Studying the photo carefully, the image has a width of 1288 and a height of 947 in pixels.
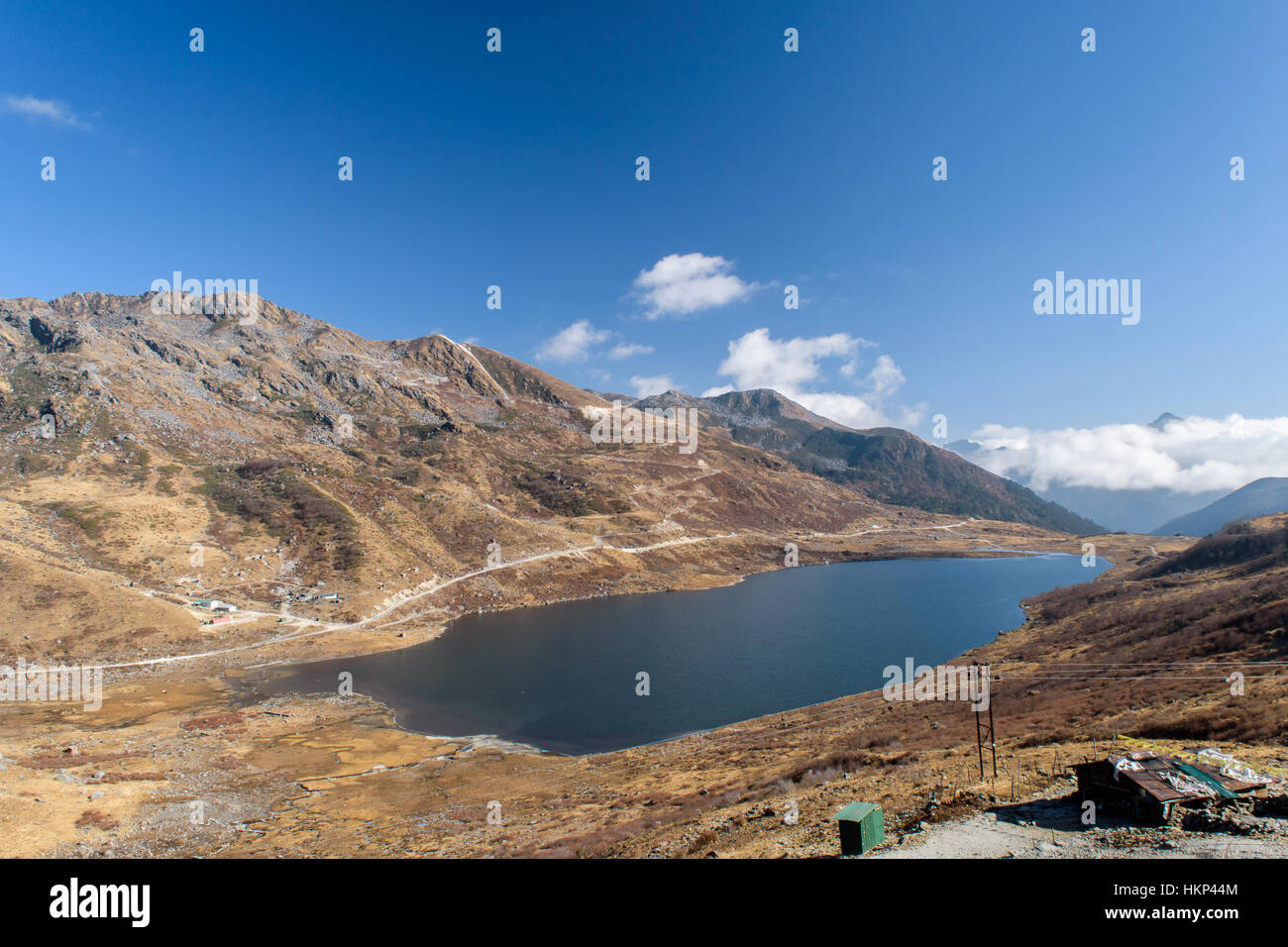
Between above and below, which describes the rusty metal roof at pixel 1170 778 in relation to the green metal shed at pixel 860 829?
above

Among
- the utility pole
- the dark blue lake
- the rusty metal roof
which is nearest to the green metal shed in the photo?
the utility pole

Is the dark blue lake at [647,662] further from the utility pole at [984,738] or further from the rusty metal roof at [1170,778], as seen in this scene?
the rusty metal roof at [1170,778]

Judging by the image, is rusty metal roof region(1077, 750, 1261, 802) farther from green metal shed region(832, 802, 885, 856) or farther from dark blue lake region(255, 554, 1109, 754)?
dark blue lake region(255, 554, 1109, 754)

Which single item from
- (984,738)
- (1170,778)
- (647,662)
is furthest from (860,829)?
(647,662)

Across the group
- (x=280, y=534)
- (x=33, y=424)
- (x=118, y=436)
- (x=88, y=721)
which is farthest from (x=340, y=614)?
(x=33, y=424)

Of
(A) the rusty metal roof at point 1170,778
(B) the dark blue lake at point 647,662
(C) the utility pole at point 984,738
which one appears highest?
(A) the rusty metal roof at point 1170,778

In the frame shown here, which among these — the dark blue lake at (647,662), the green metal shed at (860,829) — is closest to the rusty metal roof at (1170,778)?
the green metal shed at (860,829)
